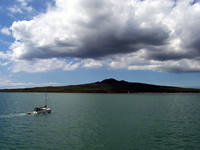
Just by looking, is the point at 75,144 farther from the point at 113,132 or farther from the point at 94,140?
the point at 113,132

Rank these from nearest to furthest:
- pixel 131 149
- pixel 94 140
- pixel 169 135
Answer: pixel 131 149, pixel 94 140, pixel 169 135

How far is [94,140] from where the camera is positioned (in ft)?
144

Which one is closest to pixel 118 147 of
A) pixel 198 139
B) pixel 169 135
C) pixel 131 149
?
pixel 131 149

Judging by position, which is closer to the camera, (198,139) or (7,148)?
(7,148)

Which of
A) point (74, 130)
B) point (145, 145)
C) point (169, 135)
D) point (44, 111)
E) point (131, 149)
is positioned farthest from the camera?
point (44, 111)

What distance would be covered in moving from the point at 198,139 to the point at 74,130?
32701mm

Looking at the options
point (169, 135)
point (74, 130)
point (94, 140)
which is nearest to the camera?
point (94, 140)

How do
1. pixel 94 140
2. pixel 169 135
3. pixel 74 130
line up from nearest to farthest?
pixel 94 140 < pixel 169 135 < pixel 74 130

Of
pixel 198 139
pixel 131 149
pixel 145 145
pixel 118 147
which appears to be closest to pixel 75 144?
pixel 118 147

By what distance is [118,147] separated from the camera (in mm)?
38906

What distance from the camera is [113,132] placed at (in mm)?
51344

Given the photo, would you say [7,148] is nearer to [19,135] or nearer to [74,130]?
[19,135]

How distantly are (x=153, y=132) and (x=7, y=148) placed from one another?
3688cm

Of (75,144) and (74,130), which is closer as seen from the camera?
(75,144)
